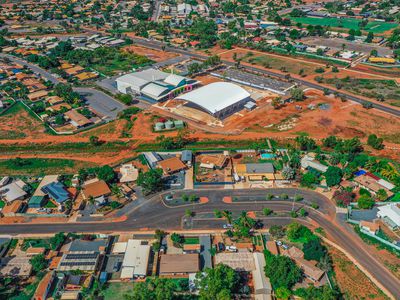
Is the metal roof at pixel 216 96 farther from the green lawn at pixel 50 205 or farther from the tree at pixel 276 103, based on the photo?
the green lawn at pixel 50 205

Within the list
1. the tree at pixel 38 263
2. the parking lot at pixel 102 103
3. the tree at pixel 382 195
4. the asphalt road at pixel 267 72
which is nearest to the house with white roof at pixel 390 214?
the tree at pixel 382 195

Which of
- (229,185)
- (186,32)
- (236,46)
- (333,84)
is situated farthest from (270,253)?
(186,32)

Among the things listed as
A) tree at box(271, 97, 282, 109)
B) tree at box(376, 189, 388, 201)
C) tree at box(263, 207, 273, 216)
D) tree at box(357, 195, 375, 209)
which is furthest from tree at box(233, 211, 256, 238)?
tree at box(271, 97, 282, 109)

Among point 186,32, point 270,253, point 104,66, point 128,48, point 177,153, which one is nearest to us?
point 270,253

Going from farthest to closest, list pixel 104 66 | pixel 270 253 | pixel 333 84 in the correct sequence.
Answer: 1. pixel 104 66
2. pixel 333 84
3. pixel 270 253

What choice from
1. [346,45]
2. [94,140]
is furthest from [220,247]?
[346,45]

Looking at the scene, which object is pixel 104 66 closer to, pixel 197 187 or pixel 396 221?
pixel 197 187
